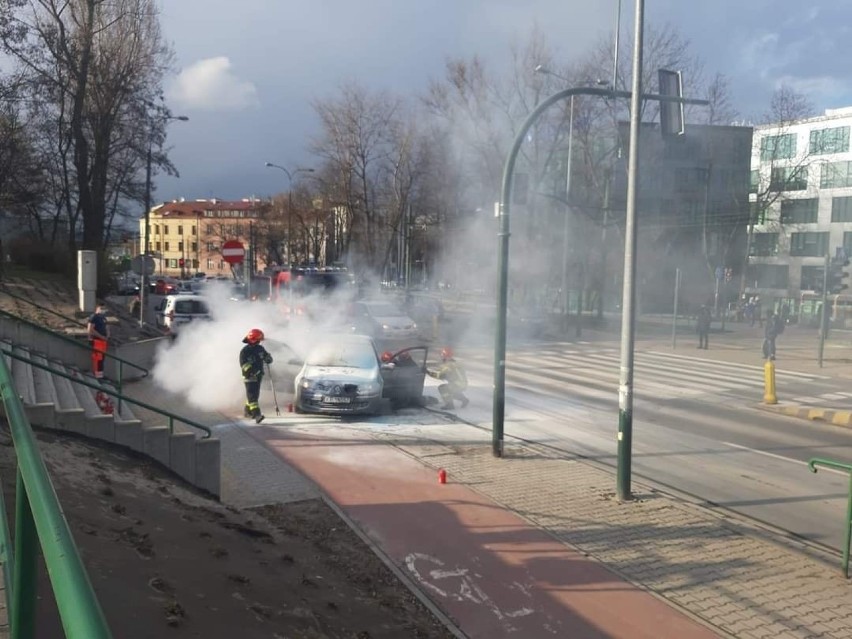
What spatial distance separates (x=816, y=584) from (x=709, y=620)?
4.01ft

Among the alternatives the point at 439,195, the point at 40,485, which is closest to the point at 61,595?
the point at 40,485

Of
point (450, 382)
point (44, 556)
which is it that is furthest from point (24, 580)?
point (450, 382)

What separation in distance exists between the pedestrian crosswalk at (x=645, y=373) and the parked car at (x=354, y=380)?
4.05 metres

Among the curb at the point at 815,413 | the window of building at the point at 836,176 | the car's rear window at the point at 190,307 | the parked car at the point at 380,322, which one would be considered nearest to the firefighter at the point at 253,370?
the curb at the point at 815,413

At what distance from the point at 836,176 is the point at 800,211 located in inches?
111

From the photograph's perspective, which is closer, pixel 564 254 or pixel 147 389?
pixel 147 389

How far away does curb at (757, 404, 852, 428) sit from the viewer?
1249cm

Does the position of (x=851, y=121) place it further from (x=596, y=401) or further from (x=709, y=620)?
(x=709, y=620)

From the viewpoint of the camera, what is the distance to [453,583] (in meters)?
5.55

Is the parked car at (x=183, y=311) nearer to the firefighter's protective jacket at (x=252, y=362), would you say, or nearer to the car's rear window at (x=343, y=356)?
the car's rear window at (x=343, y=356)

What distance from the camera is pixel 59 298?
21641 mm

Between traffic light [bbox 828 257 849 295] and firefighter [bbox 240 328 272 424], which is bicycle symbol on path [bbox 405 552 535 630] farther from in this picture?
traffic light [bbox 828 257 849 295]

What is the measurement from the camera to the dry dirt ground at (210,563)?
13.4 feet

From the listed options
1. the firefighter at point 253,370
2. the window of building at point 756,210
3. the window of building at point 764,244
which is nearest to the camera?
the firefighter at point 253,370
